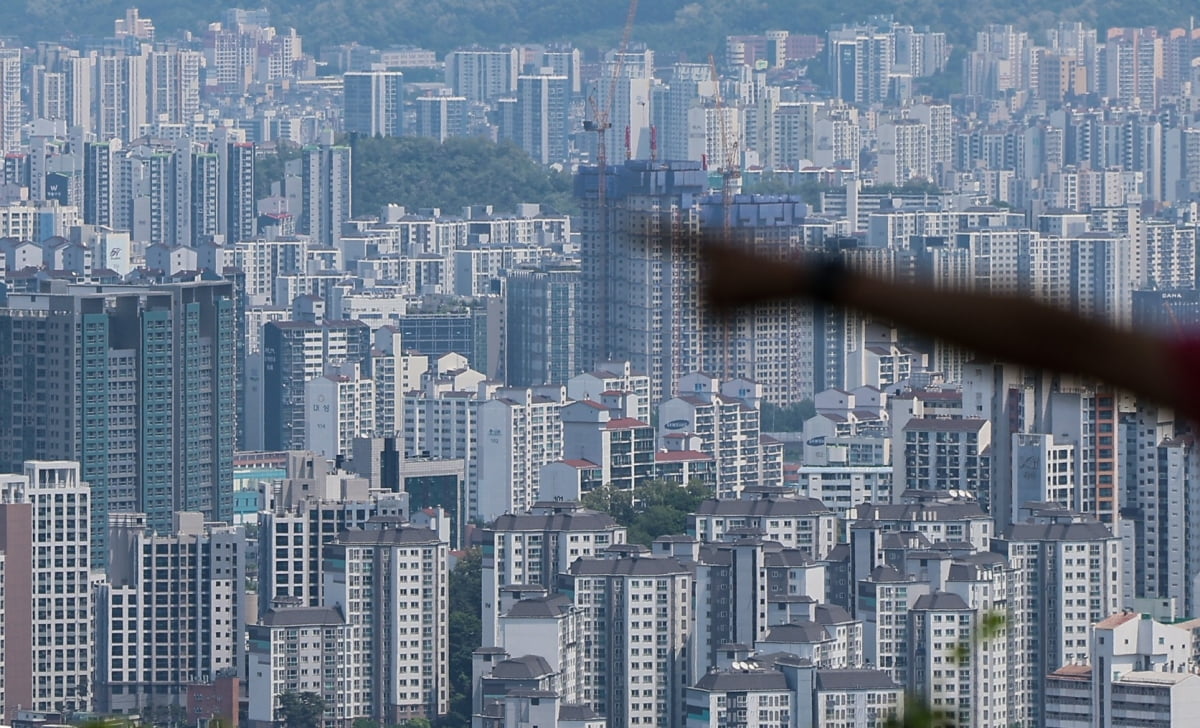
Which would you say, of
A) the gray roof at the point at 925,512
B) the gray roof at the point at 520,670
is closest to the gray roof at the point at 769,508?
the gray roof at the point at 925,512

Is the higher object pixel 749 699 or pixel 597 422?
pixel 597 422

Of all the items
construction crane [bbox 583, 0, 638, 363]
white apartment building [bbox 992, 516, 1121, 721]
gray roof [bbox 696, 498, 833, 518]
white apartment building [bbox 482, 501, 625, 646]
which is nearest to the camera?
white apartment building [bbox 992, 516, 1121, 721]

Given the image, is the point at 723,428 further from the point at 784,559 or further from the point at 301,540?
the point at 784,559

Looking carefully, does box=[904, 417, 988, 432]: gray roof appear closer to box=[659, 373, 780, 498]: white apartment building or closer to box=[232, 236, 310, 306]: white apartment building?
box=[659, 373, 780, 498]: white apartment building

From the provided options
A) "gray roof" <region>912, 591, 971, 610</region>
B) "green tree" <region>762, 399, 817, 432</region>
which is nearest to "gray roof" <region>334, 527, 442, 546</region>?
"gray roof" <region>912, 591, 971, 610</region>

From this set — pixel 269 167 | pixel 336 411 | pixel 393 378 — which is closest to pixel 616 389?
pixel 336 411

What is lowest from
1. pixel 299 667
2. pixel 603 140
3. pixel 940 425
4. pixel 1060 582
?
pixel 299 667
